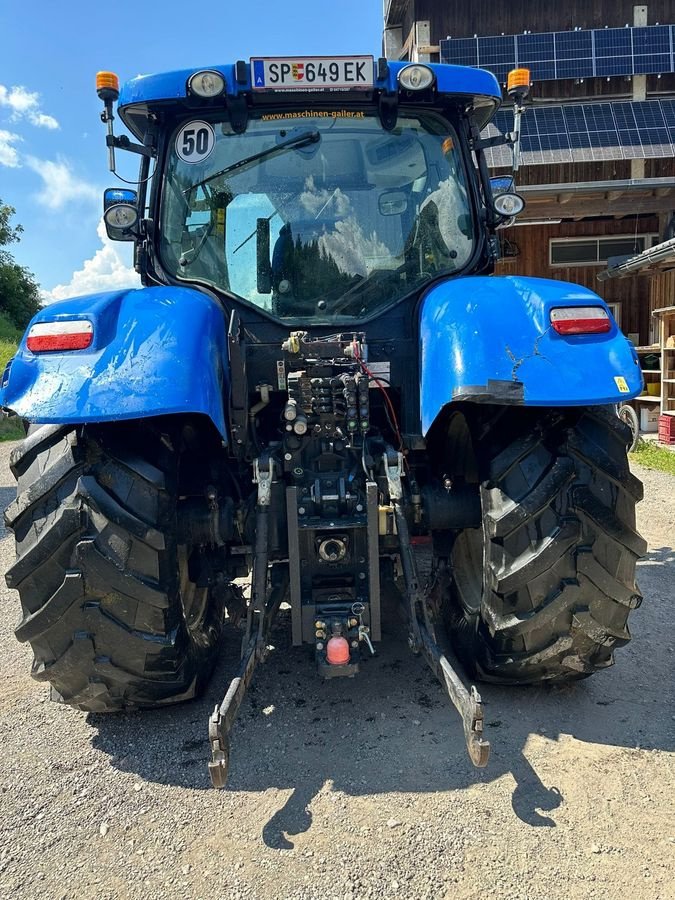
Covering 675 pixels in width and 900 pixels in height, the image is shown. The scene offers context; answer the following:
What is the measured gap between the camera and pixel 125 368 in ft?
7.33

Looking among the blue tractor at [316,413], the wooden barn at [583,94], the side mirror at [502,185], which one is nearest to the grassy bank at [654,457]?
the wooden barn at [583,94]

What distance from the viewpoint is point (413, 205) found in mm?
3100

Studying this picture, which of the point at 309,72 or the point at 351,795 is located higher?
the point at 309,72

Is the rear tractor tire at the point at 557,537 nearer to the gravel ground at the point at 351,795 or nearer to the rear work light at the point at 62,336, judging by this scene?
the gravel ground at the point at 351,795

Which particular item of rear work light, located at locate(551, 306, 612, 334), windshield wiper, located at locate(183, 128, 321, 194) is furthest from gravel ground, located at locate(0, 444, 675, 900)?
windshield wiper, located at locate(183, 128, 321, 194)

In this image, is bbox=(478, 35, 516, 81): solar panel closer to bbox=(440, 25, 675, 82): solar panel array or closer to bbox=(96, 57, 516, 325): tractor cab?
bbox=(440, 25, 675, 82): solar panel array

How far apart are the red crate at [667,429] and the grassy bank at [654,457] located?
19cm

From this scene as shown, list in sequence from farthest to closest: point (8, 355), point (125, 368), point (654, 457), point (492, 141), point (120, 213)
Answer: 1. point (8, 355)
2. point (654, 457)
3. point (492, 141)
4. point (120, 213)
5. point (125, 368)

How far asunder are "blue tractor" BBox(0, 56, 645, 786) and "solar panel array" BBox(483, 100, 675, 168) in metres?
8.52

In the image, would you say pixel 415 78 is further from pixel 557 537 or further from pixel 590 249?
pixel 590 249

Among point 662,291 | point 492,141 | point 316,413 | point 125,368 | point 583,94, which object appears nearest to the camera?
point 125,368

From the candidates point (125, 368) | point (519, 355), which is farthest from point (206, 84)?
point (519, 355)

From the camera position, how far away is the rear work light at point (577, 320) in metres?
2.35

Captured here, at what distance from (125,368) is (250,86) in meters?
1.57
